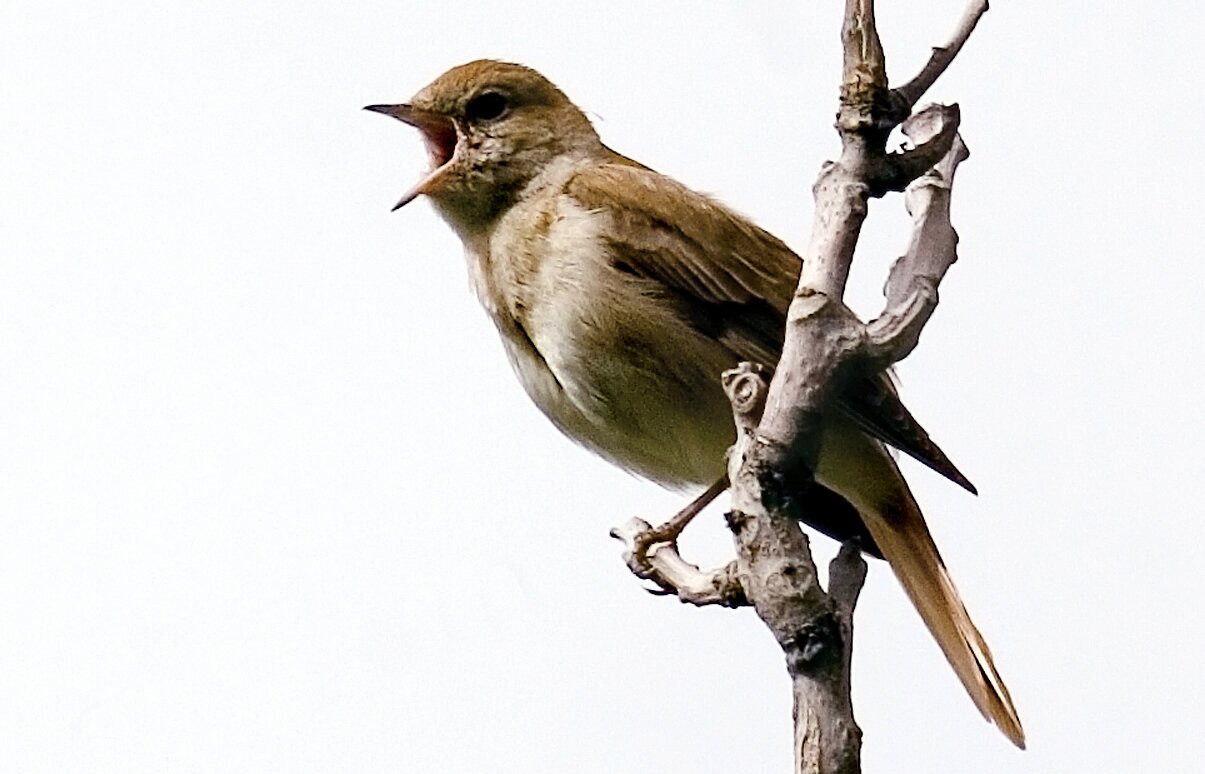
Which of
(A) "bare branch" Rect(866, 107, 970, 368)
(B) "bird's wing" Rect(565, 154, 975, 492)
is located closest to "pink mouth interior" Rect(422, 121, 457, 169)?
(B) "bird's wing" Rect(565, 154, 975, 492)

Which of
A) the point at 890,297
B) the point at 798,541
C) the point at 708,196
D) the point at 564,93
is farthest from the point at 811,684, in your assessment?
the point at 564,93

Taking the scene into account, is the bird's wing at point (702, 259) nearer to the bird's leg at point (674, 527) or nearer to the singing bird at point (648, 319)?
the singing bird at point (648, 319)

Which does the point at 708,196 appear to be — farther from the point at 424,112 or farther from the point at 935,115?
the point at 935,115

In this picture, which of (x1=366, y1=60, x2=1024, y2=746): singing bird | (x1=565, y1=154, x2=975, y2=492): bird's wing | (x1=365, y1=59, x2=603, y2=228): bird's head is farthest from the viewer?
(x1=365, y1=59, x2=603, y2=228): bird's head

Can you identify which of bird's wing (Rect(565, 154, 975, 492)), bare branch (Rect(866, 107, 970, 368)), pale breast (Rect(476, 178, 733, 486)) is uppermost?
bird's wing (Rect(565, 154, 975, 492))

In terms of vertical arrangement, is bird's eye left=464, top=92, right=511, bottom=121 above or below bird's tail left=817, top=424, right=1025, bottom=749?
above

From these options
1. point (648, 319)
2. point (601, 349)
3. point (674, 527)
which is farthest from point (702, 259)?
point (674, 527)

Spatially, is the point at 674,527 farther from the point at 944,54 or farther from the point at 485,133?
the point at 944,54

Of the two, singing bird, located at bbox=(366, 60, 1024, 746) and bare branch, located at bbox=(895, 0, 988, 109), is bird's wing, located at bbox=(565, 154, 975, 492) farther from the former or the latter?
bare branch, located at bbox=(895, 0, 988, 109)
